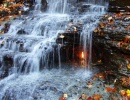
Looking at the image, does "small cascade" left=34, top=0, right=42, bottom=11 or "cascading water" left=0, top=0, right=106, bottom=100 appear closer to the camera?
"cascading water" left=0, top=0, right=106, bottom=100

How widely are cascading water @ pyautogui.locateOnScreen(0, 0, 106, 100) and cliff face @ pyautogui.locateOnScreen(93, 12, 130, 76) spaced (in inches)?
13.1

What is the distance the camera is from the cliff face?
6.10 meters

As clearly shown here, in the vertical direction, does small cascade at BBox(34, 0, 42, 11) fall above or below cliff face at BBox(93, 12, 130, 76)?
above

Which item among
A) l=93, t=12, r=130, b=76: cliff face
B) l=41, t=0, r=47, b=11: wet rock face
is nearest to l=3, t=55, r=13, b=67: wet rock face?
l=93, t=12, r=130, b=76: cliff face

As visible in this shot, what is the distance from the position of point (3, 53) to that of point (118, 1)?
5692 millimetres

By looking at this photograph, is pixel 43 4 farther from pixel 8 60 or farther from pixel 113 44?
pixel 113 44

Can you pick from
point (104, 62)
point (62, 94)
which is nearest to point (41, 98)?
point (62, 94)

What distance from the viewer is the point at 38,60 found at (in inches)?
277

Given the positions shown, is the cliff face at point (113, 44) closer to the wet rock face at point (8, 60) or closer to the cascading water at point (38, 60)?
the cascading water at point (38, 60)

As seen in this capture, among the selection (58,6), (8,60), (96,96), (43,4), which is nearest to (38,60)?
(8,60)

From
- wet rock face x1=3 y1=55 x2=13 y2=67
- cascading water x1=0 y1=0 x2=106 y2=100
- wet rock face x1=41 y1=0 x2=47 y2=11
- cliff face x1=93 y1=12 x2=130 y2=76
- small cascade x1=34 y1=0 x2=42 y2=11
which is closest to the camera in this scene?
cascading water x1=0 y1=0 x2=106 y2=100

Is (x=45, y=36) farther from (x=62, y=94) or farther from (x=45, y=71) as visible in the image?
(x=62, y=94)

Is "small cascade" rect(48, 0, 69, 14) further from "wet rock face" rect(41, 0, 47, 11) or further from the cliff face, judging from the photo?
the cliff face

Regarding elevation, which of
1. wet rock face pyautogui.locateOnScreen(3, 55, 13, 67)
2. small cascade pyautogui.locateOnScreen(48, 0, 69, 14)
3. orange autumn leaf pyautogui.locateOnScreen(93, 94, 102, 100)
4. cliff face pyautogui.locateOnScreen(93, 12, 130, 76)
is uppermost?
small cascade pyautogui.locateOnScreen(48, 0, 69, 14)
